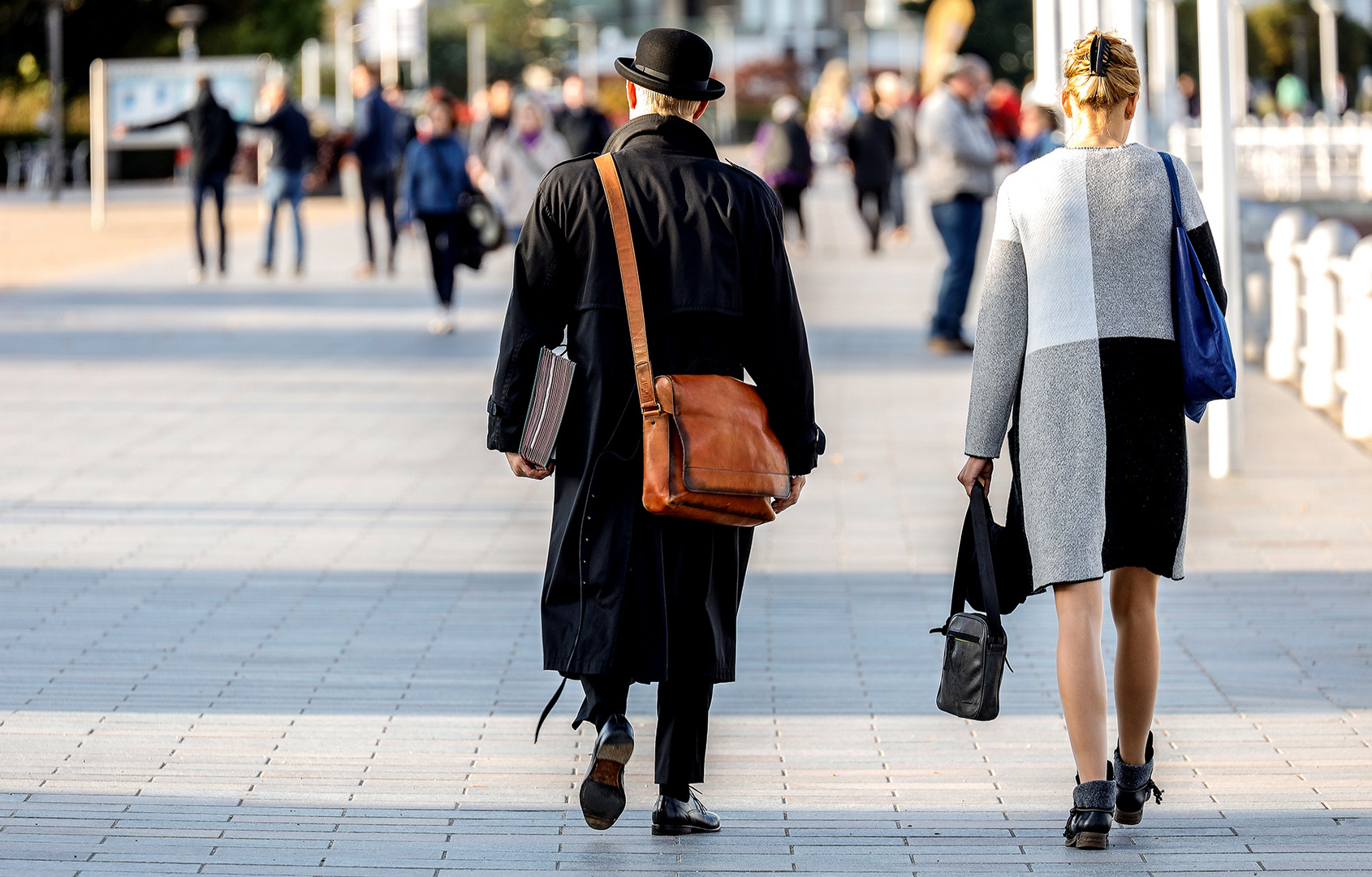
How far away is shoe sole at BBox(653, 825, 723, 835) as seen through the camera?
4.23 meters

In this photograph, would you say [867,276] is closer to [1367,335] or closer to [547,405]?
[1367,335]

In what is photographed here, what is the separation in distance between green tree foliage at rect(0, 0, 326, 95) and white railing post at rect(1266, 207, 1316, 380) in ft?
125

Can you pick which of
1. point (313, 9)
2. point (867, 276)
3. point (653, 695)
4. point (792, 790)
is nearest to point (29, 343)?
point (867, 276)

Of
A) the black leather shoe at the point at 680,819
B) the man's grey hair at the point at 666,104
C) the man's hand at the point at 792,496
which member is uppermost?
the man's grey hair at the point at 666,104

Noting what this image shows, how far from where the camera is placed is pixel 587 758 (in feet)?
15.8

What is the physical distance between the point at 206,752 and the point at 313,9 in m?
50.1

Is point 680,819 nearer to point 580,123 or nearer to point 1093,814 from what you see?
point 1093,814

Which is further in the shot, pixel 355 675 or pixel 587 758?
pixel 355 675

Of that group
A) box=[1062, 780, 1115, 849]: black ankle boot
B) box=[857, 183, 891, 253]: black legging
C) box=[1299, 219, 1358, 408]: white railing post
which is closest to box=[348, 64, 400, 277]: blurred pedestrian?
box=[857, 183, 891, 253]: black legging

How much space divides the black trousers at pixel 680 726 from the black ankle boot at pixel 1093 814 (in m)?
0.82

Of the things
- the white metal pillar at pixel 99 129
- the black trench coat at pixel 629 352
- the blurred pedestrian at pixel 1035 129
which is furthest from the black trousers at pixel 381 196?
the black trench coat at pixel 629 352

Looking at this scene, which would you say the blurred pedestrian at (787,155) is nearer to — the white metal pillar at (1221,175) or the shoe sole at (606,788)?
the white metal pillar at (1221,175)

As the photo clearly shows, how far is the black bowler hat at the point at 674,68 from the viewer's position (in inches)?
160

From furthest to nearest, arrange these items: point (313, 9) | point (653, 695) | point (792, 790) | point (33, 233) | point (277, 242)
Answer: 1. point (313, 9)
2. point (33, 233)
3. point (277, 242)
4. point (653, 695)
5. point (792, 790)
